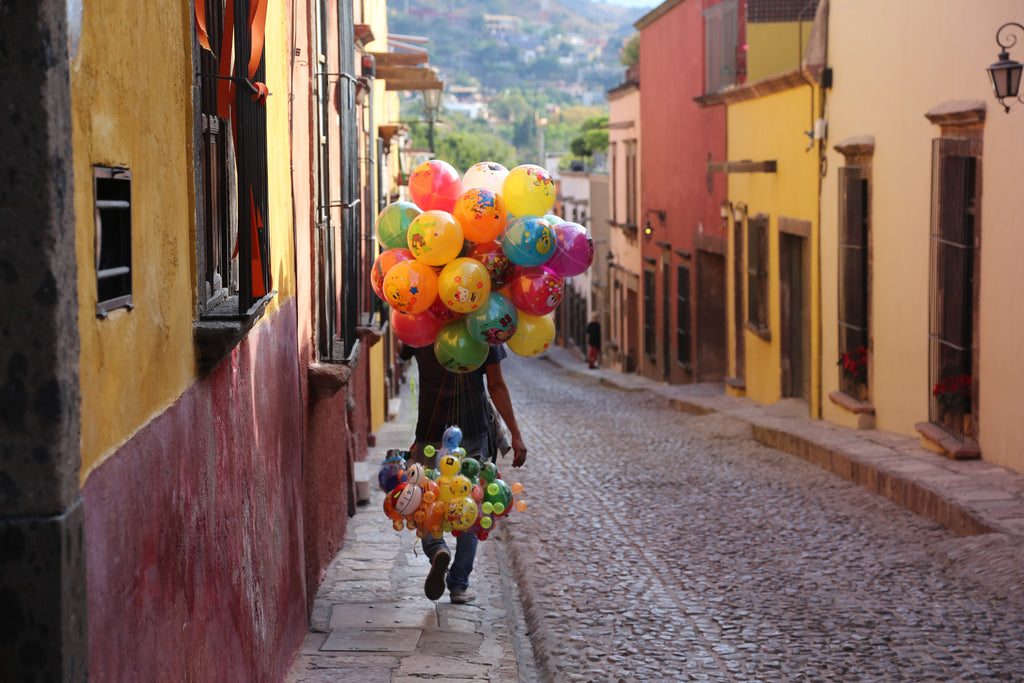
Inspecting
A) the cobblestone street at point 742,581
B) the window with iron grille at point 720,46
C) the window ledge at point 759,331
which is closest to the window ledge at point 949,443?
the cobblestone street at point 742,581

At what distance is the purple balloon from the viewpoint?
250 inches

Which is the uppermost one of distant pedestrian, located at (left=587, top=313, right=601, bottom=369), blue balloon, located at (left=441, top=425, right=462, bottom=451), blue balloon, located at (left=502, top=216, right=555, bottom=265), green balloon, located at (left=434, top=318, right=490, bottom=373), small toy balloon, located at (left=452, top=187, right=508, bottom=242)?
small toy balloon, located at (left=452, top=187, right=508, bottom=242)

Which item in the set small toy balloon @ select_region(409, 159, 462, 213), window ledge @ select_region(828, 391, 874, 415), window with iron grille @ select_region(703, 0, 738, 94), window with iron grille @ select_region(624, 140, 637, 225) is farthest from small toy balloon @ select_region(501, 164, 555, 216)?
window with iron grille @ select_region(624, 140, 637, 225)

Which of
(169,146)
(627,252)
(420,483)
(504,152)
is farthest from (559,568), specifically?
(504,152)

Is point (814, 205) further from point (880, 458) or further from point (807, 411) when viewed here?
point (880, 458)

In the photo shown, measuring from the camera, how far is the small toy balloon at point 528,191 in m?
Result: 6.41

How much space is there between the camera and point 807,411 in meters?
15.1

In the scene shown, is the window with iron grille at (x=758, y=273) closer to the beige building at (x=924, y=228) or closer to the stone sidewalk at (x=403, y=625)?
the beige building at (x=924, y=228)

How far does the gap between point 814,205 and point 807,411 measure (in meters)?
2.49

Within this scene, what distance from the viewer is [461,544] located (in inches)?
269

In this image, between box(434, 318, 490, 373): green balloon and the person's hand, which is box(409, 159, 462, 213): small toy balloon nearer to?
box(434, 318, 490, 373): green balloon

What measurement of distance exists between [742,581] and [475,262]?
8.33 feet

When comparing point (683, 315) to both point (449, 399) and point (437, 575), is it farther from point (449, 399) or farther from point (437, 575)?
point (437, 575)

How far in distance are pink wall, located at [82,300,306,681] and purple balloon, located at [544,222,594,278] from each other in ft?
4.53
